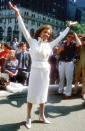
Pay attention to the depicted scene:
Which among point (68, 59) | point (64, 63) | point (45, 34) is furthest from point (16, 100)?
point (45, 34)

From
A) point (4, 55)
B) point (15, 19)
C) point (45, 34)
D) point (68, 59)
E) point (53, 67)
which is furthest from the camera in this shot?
point (15, 19)

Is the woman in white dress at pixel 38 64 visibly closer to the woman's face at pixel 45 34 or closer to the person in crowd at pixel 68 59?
the woman's face at pixel 45 34

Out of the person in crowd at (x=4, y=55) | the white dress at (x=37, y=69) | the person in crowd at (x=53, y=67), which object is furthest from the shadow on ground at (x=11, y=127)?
the person in crowd at (x=53, y=67)

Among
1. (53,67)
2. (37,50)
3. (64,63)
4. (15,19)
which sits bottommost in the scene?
(15,19)

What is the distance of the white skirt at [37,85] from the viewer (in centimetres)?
447

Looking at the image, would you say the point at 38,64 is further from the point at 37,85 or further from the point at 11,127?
the point at 11,127

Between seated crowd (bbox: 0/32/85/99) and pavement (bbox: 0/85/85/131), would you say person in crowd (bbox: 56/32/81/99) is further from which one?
pavement (bbox: 0/85/85/131)

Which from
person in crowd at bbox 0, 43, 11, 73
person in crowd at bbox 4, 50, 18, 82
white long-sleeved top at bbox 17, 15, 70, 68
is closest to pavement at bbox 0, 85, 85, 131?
white long-sleeved top at bbox 17, 15, 70, 68

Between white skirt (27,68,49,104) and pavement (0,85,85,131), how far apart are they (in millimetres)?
506

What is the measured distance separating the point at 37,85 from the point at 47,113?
122 centimetres

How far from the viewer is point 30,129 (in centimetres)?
442

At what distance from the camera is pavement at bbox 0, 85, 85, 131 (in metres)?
4.59

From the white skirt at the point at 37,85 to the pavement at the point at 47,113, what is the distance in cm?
51

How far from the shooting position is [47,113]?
216 inches
